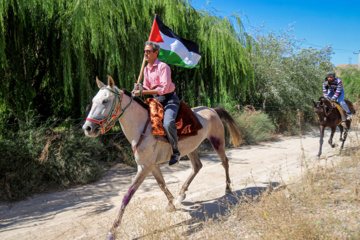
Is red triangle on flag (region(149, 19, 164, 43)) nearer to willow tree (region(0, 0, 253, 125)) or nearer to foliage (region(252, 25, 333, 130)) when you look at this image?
willow tree (region(0, 0, 253, 125))

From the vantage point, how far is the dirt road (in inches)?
141

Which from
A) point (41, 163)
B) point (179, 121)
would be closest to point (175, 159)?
point (179, 121)

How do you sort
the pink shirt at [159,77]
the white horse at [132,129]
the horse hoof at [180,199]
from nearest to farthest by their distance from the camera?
the white horse at [132,129], the pink shirt at [159,77], the horse hoof at [180,199]

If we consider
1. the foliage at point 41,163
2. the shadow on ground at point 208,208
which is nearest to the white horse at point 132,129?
the shadow on ground at point 208,208

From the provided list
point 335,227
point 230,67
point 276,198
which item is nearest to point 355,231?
point 335,227

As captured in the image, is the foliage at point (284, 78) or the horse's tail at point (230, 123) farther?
the foliage at point (284, 78)

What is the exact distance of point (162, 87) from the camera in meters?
3.65

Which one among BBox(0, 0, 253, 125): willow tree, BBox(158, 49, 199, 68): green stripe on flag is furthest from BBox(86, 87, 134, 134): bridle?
BBox(0, 0, 253, 125): willow tree

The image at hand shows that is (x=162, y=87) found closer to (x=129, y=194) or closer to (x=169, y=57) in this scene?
(x=169, y=57)

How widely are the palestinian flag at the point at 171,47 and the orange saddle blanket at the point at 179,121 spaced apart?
1.12 metres

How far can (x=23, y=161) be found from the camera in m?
5.22

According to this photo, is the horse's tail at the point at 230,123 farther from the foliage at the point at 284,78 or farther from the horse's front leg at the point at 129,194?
the foliage at the point at 284,78

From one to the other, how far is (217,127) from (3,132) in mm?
4751

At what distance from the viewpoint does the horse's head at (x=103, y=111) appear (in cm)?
295
